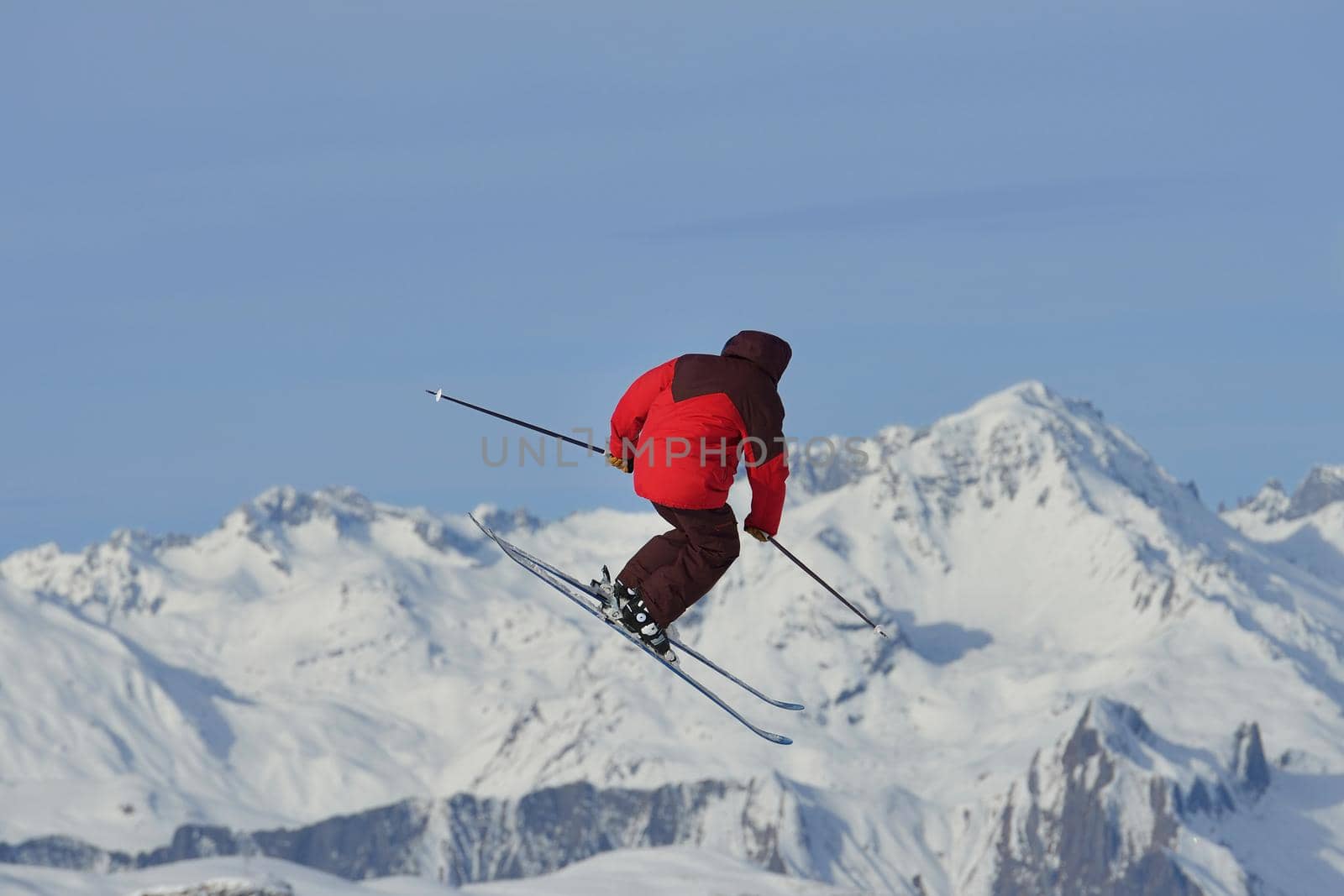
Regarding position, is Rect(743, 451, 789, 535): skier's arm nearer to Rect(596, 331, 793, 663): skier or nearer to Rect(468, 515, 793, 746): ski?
Rect(596, 331, 793, 663): skier

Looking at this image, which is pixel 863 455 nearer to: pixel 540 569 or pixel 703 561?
pixel 703 561

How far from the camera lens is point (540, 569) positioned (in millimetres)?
22719

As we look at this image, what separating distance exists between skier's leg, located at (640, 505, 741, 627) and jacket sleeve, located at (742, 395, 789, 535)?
0.84ft

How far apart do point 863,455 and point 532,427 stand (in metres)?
3.22

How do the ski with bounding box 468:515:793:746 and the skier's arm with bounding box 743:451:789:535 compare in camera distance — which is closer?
the skier's arm with bounding box 743:451:789:535

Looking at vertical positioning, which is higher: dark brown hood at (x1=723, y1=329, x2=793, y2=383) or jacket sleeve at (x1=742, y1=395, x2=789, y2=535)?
dark brown hood at (x1=723, y1=329, x2=793, y2=383)

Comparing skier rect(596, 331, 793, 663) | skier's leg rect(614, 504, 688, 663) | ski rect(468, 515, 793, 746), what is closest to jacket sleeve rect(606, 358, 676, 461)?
skier rect(596, 331, 793, 663)

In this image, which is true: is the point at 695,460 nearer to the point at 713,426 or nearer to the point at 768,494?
the point at 713,426

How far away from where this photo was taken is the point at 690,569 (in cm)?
2128

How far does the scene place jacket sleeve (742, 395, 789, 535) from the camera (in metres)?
20.2

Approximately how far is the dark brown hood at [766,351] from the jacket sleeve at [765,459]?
274 millimetres

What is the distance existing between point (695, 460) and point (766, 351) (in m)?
1.19

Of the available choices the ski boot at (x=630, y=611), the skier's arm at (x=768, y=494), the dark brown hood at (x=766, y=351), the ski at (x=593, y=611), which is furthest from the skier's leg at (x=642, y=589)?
the dark brown hood at (x=766, y=351)

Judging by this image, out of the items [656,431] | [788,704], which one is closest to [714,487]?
[656,431]
